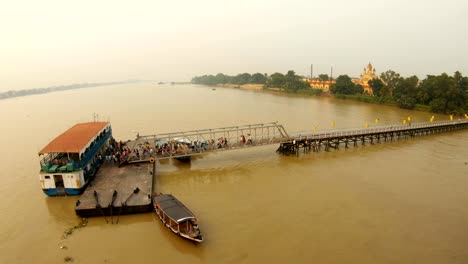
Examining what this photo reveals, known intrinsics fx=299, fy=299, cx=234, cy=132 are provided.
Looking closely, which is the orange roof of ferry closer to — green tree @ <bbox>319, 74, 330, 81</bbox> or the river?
the river

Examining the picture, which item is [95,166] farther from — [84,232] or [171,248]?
[171,248]

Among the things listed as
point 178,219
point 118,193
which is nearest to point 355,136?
point 178,219

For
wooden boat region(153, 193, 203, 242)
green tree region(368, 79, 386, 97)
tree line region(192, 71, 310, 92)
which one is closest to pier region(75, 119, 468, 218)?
wooden boat region(153, 193, 203, 242)

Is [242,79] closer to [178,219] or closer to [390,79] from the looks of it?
[390,79]

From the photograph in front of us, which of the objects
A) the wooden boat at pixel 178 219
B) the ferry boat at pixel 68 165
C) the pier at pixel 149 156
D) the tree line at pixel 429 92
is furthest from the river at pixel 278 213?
the tree line at pixel 429 92

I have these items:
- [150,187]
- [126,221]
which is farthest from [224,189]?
[126,221]
